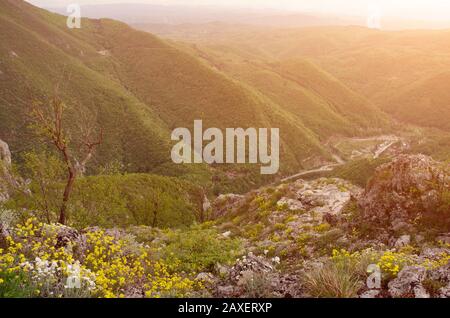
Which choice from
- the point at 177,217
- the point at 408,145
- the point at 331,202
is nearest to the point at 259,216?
the point at 331,202

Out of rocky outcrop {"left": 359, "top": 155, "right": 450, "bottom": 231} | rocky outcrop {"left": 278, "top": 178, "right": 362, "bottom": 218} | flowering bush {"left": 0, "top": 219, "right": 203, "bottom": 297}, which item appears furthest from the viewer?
rocky outcrop {"left": 278, "top": 178, "right": 362, "bottom": 218}

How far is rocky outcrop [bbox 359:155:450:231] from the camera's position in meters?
19.2

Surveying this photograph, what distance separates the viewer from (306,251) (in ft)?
66.7

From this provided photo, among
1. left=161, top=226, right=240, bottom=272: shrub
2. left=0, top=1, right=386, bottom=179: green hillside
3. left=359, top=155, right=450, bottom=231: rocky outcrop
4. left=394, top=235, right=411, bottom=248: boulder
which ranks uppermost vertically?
left=359, top=155, right=450, bottom=231: rocky outcrop

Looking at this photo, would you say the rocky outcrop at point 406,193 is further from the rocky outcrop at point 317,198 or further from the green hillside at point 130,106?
the green hillside at point 130,106

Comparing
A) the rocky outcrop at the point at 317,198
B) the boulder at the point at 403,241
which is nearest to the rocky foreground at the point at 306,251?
the boulder at the point at 403,241

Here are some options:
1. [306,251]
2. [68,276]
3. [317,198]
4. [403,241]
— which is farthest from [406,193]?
→ [68,276]

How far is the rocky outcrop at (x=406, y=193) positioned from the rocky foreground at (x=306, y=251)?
2.0 inches

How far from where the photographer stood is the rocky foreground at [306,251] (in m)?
11.0

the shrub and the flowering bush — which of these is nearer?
the flowering bush

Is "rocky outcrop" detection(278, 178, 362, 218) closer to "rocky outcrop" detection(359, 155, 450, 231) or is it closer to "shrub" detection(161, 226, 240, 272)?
"rocky outcrop" detection(359, 155, 450, 231)

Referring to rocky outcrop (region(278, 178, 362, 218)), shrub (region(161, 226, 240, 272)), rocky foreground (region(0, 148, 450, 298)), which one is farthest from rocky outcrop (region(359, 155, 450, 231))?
shrub (region(161, 226, 240, 272))

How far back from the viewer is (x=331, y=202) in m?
33.3

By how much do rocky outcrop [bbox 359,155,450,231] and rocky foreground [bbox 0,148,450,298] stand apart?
0.05m
